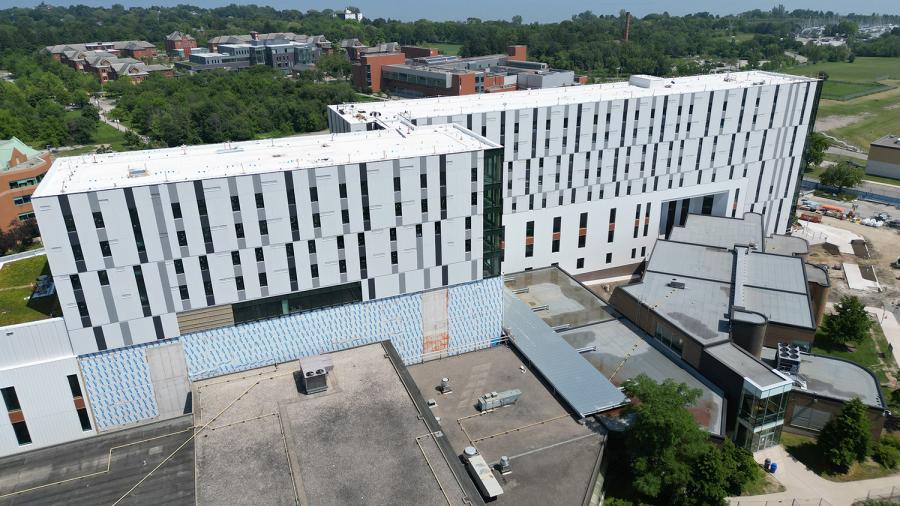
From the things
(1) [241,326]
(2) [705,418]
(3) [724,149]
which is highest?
(3) [724,149]

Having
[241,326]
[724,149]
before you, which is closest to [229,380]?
[241,326]

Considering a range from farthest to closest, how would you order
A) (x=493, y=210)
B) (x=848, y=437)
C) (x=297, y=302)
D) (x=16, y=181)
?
(x=16, y=181), (x=493, y=210), (x=297, y=302), (x=848, y=437)

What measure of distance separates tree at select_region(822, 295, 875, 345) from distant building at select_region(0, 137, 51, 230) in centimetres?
12763

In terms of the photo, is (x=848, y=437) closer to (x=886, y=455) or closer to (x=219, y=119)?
(x=886, y=455)

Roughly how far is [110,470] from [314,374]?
1609 centimetres

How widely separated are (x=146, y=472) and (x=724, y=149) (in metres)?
87.3

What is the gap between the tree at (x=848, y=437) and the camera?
53.7 m

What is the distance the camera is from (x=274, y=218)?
168 ft

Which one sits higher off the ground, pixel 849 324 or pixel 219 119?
pixel 219 119

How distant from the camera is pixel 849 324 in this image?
239ft

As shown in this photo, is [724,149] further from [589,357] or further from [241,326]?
[241,326]

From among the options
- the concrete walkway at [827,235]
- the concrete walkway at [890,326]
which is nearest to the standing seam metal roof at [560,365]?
the concrete walkway at [890,326]

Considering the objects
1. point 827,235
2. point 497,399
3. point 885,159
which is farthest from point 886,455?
point 885,159

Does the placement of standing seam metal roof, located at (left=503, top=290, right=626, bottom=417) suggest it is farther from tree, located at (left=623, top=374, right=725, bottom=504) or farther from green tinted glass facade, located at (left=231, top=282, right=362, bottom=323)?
green tinted glass facade, located at (left=231, top=282, right=362, bottom=323)
